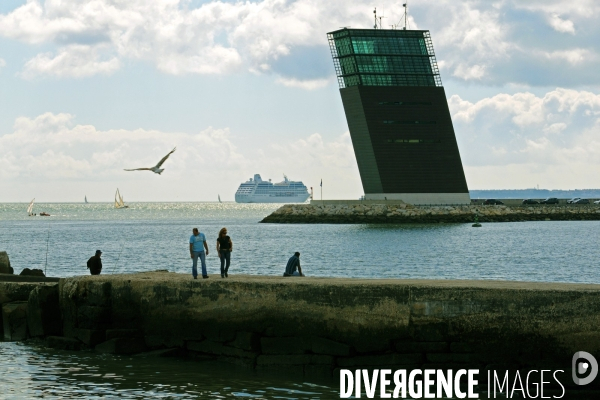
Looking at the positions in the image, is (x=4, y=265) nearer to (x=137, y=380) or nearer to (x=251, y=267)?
(x=137, y=380)

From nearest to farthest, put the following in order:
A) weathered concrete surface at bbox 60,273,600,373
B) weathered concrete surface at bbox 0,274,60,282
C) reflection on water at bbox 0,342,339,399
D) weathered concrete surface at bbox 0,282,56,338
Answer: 1. reflection on water at bbox 0,342,339,399
2. weathered concrete surface at bbox 60,273,600,373
3. weathered concrete surface at bbox 0,282,56,338
4. weathered concrete surface at bbox 0,274,60,282

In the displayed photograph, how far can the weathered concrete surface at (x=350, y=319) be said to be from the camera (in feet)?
66.2

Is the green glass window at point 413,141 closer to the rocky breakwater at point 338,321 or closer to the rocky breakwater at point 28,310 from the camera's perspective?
the rocky breakwater at point 28,310

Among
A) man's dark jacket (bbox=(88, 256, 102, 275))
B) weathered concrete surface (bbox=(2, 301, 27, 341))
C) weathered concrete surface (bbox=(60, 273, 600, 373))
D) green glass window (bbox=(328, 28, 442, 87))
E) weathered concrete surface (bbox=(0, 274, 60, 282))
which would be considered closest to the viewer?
weathered concrete surface (bbox=(60, 273, 600, 373))

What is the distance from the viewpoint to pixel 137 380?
21.2 m

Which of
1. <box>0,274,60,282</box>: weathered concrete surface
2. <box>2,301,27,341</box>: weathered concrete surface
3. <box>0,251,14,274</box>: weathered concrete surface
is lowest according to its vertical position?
<box>2,301,27,341</box>: weathered concrete surface

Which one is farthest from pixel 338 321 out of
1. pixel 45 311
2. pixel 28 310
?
pixel 28 310

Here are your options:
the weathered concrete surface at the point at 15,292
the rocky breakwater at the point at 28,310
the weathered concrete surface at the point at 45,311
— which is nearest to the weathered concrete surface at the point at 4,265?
Result: the rocky breakwater at the point at 28,310

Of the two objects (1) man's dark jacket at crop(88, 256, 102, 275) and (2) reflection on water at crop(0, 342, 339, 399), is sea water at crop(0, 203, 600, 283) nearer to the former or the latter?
(1) man's dark jacket at crop(88, 256, 102, 275)

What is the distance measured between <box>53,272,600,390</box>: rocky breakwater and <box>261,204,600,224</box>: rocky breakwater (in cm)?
11437

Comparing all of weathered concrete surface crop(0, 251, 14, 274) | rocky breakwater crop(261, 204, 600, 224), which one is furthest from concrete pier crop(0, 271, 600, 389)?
rocky breakwater crop(261, 204, 600, 224)

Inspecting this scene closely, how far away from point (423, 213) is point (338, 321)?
118 meters

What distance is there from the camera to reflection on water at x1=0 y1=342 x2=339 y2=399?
20.0 meters

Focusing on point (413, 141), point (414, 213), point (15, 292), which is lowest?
point (15, 292)
